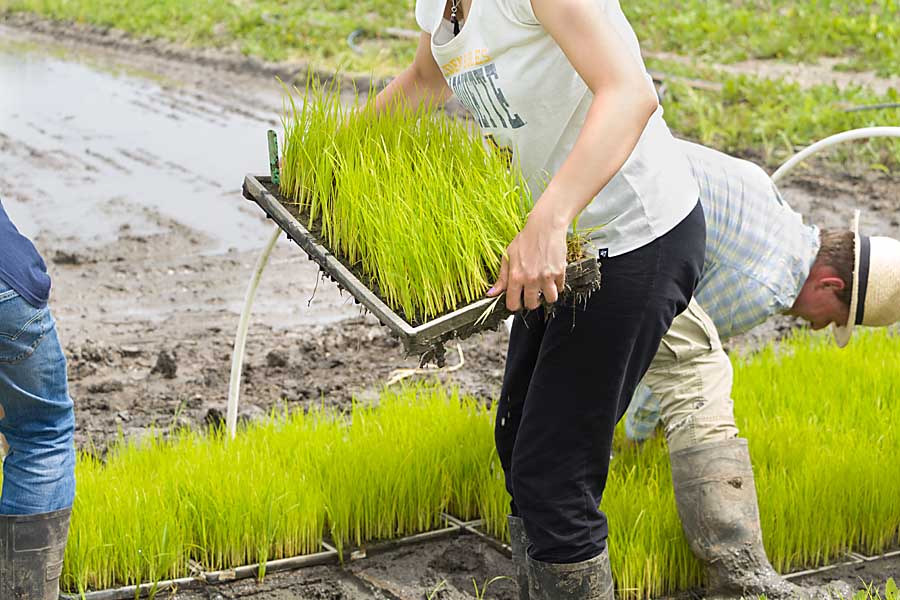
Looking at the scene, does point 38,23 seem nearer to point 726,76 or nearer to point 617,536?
point 726,76

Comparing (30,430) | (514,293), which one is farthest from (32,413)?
(514,293)

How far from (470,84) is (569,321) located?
446mm

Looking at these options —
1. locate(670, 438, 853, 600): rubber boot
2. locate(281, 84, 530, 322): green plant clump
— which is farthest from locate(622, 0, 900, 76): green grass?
locate(281, 84, 530, 322): green plant clump

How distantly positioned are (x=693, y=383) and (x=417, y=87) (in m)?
0.90

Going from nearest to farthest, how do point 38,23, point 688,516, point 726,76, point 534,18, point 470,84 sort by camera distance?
point 534,18 < point 470,84 < point 688,516 < point 726,76 < point 38,23

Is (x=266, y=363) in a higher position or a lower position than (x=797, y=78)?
lower

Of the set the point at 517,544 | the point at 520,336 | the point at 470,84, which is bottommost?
the point at 517,544

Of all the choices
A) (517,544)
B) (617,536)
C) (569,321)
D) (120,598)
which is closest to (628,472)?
(617,536)

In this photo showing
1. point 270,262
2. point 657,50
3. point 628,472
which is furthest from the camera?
point 657,50

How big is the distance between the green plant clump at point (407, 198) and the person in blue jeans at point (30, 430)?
21.3 inches

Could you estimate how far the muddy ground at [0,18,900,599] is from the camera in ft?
11.6

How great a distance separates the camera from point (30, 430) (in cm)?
217

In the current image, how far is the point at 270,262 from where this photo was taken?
5.50 m

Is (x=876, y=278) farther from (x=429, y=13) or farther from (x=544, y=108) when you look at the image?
(x=429, y=13)
